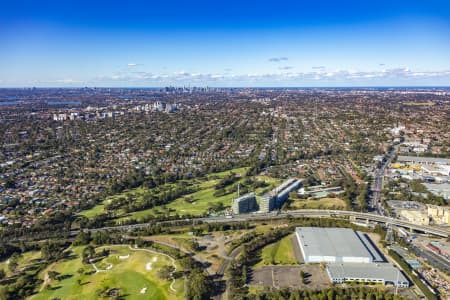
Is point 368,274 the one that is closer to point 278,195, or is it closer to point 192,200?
point 278,195

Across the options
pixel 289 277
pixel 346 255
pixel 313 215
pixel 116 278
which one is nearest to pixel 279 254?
pixel 289 277

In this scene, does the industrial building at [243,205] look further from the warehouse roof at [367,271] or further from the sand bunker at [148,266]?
the warehouse roof at [367,271]

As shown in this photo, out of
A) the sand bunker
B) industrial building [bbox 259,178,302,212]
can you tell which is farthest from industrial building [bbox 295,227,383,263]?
the sand bunker

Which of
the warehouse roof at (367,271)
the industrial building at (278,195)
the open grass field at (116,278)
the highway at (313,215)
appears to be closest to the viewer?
the open grass field at (116,278)

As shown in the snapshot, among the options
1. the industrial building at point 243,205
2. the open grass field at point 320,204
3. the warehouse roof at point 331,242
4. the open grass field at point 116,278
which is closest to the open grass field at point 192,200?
the industrial building at point 243,205

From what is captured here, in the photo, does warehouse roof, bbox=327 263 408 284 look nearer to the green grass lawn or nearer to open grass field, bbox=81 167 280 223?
the green grass lawn

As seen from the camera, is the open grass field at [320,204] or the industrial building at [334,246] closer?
the industrial building at [334,246]
